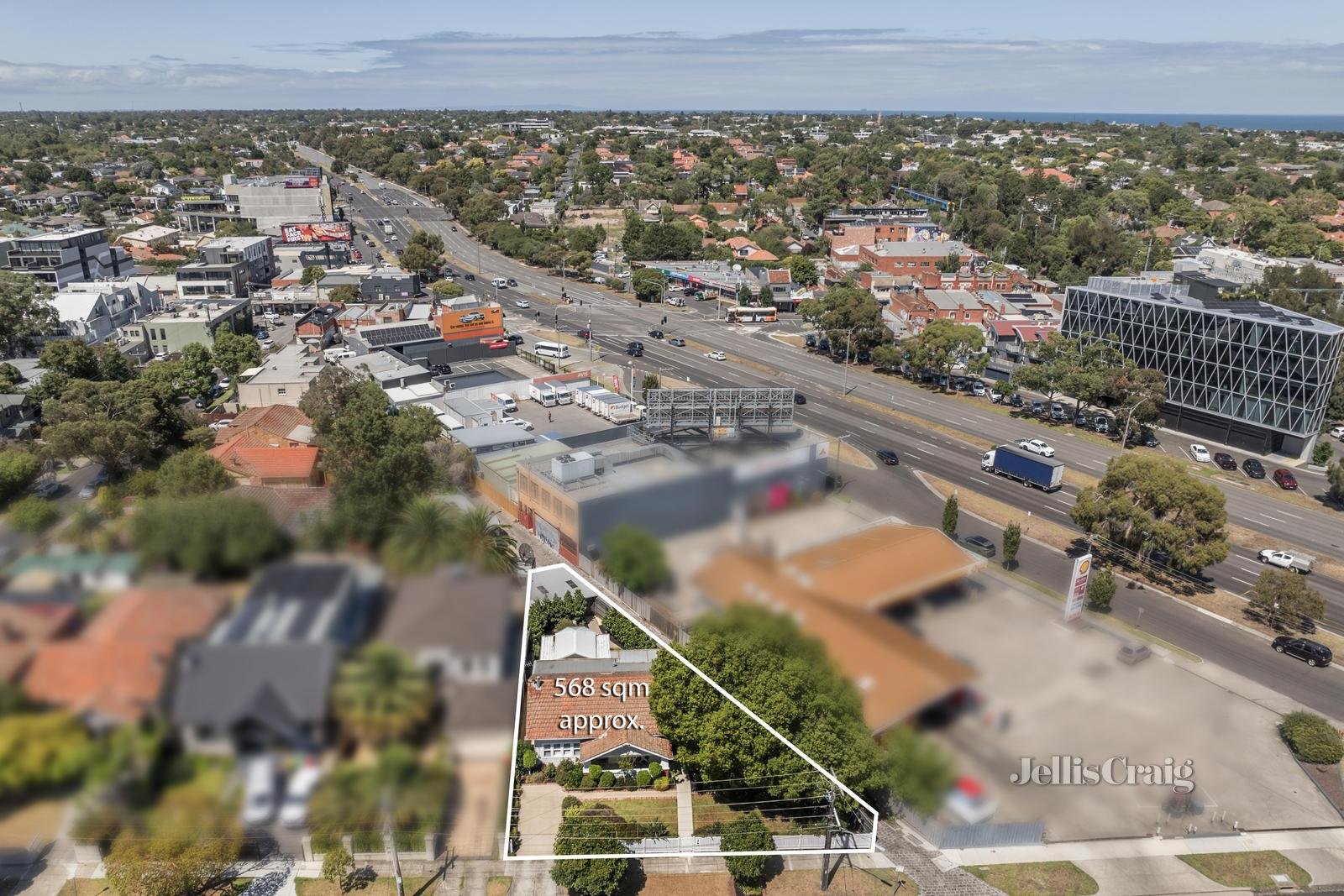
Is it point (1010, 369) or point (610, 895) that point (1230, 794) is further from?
point (1010, 369)

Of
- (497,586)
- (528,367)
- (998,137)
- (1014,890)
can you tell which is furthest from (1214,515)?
(998,137)

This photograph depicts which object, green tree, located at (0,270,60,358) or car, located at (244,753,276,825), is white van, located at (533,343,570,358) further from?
car, located at (244,753,276,825)

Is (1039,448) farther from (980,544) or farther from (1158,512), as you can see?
(980,544)

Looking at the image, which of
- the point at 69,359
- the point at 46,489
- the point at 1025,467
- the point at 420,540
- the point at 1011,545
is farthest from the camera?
the point at 69,359

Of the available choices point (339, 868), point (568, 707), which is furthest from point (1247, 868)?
point (339, 868)

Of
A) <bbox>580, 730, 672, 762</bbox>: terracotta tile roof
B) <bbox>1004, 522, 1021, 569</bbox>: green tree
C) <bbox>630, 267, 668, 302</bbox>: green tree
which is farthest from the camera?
<bbox>630, 267, 668, 302</bbox>: green tree

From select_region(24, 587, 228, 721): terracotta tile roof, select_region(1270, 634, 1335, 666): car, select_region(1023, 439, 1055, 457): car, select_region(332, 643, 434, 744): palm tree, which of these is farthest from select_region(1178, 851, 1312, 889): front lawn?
select_region(1023, 439, 1055, 457): car

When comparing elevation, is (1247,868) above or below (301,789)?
below
